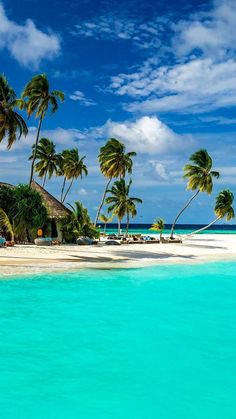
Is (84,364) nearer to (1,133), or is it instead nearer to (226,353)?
(226,353)

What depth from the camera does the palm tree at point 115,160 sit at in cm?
5400

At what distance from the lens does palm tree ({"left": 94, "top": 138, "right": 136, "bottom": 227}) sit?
54000 millimetres

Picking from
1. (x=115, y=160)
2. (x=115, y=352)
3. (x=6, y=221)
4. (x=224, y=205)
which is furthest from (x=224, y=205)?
(x=115, y=352)

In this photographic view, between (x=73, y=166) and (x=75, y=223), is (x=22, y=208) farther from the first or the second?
(x=73, y=166)

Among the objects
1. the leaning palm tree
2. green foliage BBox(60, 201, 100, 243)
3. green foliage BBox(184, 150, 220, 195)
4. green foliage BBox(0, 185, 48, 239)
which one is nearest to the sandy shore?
the leaning palm tree

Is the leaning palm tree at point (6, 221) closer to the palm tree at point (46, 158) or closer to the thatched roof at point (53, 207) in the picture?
the thatched roof at point (53, 207)

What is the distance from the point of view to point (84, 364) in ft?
28.9

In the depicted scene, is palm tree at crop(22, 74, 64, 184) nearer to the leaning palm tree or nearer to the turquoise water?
the leaning palm tree

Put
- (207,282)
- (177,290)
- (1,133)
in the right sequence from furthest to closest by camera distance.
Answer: (1,133)
(207,282)
(177,290)

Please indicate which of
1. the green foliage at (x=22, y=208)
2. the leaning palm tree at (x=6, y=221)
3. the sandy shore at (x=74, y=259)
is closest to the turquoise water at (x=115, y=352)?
the sandy shore at (x=74, y=259)

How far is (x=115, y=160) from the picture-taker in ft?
178

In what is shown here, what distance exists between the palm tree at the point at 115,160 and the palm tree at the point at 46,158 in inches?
364

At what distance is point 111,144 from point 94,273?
3537 centimetres

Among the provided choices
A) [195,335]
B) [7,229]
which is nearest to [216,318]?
[195,335]
